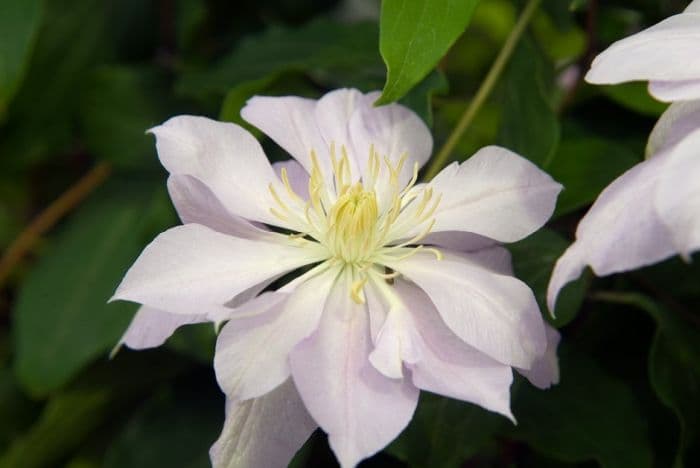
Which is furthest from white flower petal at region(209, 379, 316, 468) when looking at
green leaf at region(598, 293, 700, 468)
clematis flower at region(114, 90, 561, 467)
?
green leaf at region(598, 293, 700, 468)

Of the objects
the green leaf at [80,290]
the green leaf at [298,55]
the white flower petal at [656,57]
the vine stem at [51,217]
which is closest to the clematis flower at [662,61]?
the white flower petal at [656,57]

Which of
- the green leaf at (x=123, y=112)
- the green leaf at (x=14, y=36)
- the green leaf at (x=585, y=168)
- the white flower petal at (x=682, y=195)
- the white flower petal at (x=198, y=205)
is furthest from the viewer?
the green leaf at (x=123, y=112)

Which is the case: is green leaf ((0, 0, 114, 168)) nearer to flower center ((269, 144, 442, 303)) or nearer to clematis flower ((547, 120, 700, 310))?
flower center ((269, 144, 442, 303))

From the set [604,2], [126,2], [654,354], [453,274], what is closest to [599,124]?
[604,2]

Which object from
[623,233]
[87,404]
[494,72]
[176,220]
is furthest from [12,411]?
[623,233]

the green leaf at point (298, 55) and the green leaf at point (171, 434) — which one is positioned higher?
the green leaf at point (298, 55)

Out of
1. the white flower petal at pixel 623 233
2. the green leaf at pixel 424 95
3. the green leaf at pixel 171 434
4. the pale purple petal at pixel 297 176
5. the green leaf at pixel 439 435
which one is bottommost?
the green leaf at pixel 171 434

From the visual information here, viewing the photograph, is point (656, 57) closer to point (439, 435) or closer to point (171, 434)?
point (439, 435)

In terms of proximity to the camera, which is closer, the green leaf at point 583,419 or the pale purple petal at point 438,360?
the pale purple petal at point 438,360

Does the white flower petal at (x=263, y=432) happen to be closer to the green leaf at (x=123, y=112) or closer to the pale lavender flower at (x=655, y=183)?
the pale lavender flower at (x=655, y=183)
